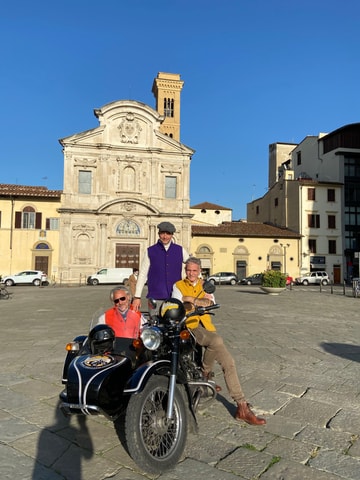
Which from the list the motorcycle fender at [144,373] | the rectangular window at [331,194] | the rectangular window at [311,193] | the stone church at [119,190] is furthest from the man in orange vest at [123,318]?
the rectangular window at [331,194]

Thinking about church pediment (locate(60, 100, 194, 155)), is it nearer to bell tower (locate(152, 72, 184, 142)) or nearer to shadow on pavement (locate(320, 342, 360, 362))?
bell tower (locate(152, 72, 184, 142))

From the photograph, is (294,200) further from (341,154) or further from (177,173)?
(177,173)

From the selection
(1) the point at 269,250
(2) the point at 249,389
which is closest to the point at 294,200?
(1) the point at 269,250

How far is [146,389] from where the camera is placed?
2521mm

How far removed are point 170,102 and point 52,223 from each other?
3150 centimetres

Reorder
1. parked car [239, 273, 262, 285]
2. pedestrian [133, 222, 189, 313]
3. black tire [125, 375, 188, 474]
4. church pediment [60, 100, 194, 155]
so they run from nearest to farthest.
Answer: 1. black tire [125, 375, 188, 474]
2. pedestrian [133, 222, 189, 313]
3. church pediment [60, 100, 194, 155]
4. parked car [239, 273, 262, 285]

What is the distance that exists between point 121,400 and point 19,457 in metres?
0.88

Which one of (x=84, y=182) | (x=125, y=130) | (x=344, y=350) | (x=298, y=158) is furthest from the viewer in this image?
(x=298, y=158)

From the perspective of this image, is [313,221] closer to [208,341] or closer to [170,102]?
[170,102]

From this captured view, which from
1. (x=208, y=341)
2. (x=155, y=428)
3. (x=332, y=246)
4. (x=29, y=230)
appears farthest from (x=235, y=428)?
(x=332, y=246)

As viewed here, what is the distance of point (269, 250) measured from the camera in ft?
132

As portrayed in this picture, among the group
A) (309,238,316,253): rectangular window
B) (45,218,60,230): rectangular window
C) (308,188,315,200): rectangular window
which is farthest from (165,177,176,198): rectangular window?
(309,238,316,253): rectangular window

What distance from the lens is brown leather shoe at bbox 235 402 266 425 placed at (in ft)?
10.7

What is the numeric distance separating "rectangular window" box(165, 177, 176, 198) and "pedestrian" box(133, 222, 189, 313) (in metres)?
34.2
